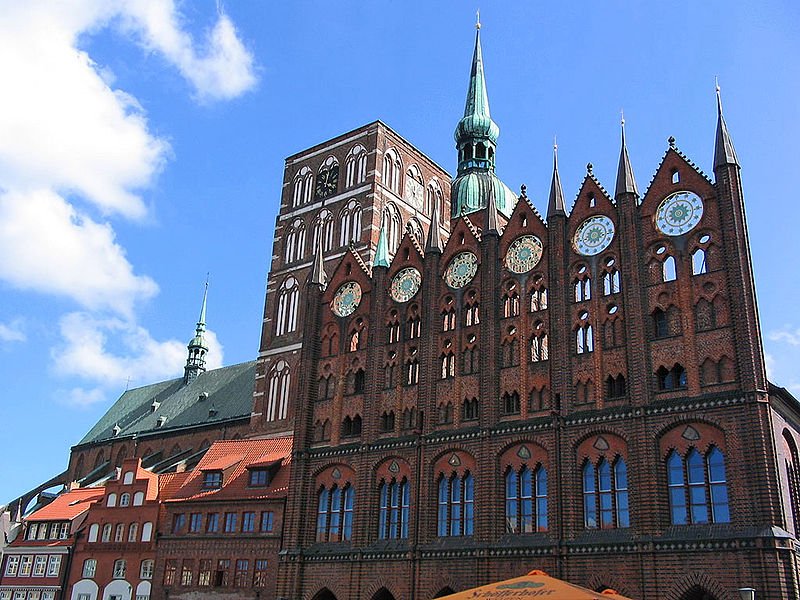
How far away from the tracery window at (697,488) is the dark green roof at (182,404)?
1742 inches

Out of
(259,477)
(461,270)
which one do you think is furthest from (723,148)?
(259,477)

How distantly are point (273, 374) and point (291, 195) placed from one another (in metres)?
15.4

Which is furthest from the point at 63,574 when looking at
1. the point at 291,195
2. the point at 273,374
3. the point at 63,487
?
the point at 291,195

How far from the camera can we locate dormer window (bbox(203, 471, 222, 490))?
164 ft

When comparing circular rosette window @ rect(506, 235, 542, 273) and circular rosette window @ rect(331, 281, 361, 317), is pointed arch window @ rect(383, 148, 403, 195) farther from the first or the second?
circular rosette window @ rect(506, 235, 542, 273)

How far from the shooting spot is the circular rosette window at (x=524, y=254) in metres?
38.9

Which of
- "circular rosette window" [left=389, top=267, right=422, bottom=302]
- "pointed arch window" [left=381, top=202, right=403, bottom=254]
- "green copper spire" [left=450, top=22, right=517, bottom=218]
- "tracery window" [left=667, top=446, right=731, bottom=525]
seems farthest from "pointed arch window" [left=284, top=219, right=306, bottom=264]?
"tracery window" [left=667, top=446, right=731, bottom=525]

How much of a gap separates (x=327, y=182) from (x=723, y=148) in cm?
3737

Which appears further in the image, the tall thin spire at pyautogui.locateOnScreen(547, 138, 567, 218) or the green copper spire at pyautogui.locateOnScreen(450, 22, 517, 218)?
the green copper spire at pyautogui.locateOnScreen(450, 22, 517, 218)

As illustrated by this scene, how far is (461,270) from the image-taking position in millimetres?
41656

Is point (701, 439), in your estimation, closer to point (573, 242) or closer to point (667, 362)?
point (667, 362)

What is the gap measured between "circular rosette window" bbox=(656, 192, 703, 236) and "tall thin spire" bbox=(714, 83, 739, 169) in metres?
1.68

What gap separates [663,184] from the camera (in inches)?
1421

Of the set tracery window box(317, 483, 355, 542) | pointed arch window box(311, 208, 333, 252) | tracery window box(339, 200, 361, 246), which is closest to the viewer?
tracery window box(317, 483, 355, 542)
